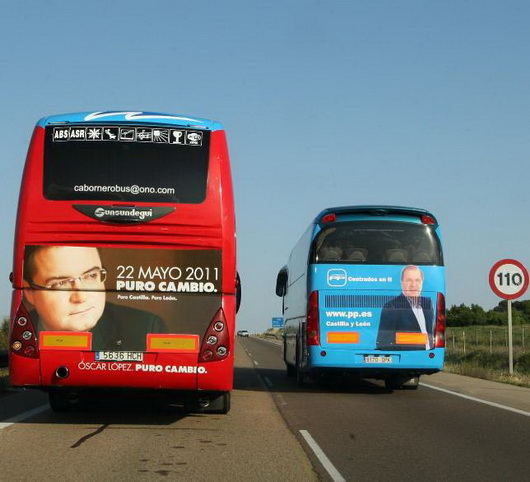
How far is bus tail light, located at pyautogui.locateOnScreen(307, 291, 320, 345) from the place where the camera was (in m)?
16.3

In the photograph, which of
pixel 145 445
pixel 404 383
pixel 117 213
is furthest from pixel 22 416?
pixel 404 383

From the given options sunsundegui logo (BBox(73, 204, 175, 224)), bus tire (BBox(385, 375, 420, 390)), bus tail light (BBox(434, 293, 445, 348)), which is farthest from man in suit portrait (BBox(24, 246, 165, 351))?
bus tire (BBox(385, 375, 420, 390))

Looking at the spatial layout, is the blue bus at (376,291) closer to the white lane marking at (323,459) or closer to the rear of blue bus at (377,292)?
the rear of blue bus at (377,292)

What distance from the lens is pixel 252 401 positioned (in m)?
15.2

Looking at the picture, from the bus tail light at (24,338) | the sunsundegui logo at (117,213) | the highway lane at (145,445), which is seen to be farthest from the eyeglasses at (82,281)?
Result: the highway lane at (145,445)

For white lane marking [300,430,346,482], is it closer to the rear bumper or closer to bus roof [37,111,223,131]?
bus roof [37,111,223,131]

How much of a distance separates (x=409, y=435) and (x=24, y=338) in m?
4.97

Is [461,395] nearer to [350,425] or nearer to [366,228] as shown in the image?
[366,228]

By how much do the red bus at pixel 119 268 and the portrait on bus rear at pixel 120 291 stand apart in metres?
0.01

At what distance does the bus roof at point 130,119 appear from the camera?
35.9ft

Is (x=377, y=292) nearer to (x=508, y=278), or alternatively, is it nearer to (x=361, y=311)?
(x=361, y=311)

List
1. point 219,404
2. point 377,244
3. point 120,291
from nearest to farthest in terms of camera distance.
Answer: point 120,291 → point 219,404 → point 377,244

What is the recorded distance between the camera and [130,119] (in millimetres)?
11055

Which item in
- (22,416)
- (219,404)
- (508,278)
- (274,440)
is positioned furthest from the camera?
(508,278)
